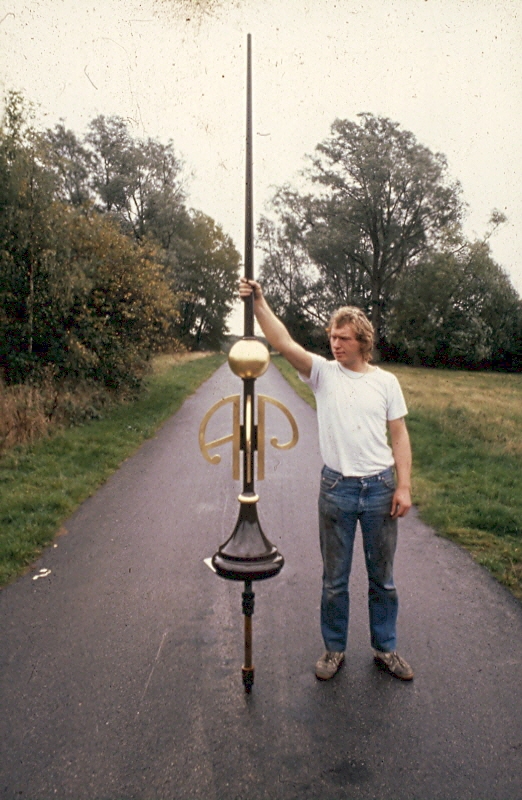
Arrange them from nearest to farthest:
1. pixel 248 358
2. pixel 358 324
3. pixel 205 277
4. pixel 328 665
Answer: pixel 248 358 < pixel 358 324 < pixel 328 665 < pixel 205 277

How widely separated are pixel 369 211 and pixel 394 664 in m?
23.3

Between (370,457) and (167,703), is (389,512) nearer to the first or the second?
(370,457)

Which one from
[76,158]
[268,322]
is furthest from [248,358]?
[76,158]

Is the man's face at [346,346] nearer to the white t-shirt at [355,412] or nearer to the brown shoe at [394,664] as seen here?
the white t-shirt at [355,412]

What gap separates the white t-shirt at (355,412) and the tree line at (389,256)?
61.4 feet

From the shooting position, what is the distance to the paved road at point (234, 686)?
7.52ft

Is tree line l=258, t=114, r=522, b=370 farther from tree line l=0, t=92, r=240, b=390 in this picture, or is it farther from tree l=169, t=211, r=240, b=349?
tree line l=0, t=92, r=240, b=390

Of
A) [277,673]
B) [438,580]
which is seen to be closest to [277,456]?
[438,580]

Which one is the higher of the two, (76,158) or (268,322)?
(76,158)

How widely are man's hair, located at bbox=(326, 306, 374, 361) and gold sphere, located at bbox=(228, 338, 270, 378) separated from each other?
24.5 inches

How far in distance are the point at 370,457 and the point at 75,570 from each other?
8.77 feet

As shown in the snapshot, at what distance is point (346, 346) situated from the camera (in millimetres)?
2922

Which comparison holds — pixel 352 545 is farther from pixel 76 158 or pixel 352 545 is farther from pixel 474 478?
pixel 76 158

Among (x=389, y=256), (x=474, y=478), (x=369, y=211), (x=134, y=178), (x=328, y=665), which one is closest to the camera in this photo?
(x=328, y=665)
